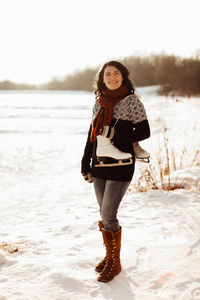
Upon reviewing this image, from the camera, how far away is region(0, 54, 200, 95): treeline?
35.0m

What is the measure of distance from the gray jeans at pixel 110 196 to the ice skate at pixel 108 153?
0.52ft

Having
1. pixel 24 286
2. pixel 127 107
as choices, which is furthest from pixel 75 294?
pixel 127 107

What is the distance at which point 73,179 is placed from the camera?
6168 millimetres

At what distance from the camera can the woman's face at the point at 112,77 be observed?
2.25m

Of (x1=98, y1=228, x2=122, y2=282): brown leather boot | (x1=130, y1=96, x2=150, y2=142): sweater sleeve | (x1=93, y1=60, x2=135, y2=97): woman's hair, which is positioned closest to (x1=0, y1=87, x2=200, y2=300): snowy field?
(x1=98, y1=228, x2=122, y2=282): brown leather boot

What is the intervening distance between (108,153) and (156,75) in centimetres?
5168

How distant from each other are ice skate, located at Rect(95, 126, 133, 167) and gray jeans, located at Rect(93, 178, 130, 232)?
16 centimetres

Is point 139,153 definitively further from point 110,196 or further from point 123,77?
point 123,77

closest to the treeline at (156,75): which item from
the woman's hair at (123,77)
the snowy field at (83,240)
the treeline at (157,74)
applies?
the treeline at (157,74)

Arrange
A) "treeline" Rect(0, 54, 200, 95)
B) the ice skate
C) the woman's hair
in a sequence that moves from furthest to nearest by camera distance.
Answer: "treeline" Rect(0, 54, 200, 95) < the woman's hair < the ice skate

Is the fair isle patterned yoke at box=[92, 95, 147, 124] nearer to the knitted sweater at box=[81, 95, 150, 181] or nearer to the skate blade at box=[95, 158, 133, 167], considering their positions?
the knitted sweater at box=[81, 95, 150, 181]

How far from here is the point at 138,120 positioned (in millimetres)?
2242

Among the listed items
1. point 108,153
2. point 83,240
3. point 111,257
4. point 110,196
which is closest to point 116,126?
point 108,153

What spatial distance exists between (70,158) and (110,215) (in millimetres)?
5690
